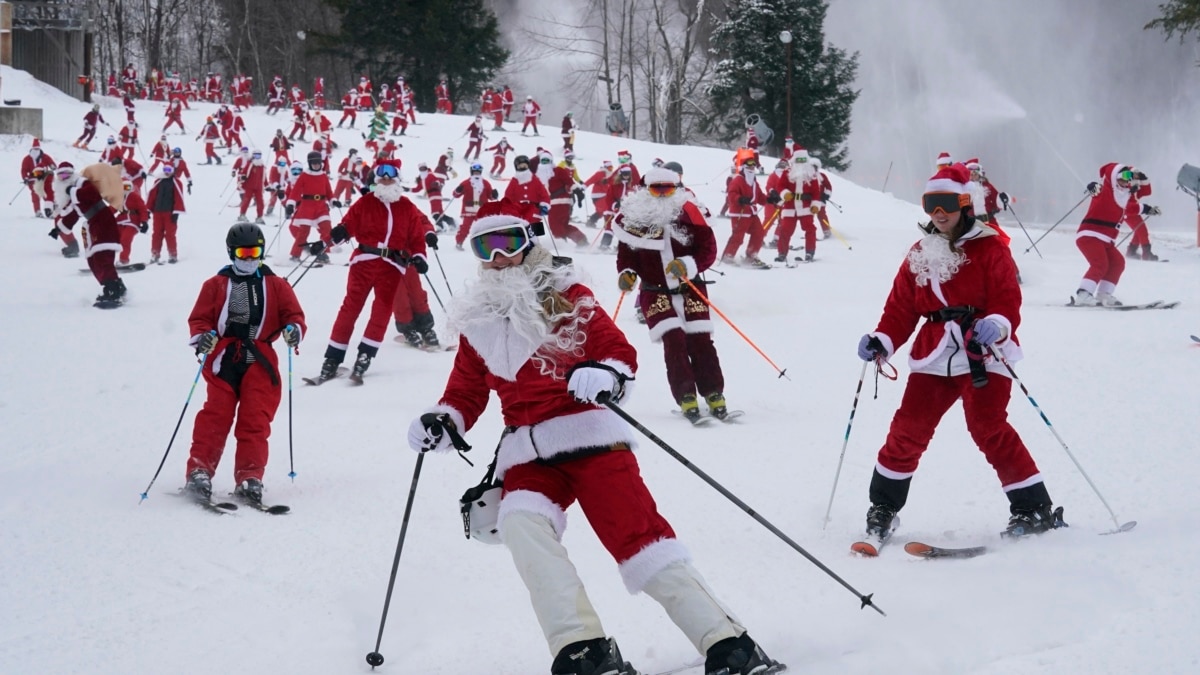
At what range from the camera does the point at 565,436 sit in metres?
3.52

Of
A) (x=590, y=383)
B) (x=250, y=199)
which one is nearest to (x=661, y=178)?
(x=590, y=383)

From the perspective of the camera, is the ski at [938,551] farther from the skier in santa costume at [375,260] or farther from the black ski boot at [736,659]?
the skier in santa costume at [375,260]

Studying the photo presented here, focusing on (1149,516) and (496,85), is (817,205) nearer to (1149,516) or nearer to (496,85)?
(1149,516)

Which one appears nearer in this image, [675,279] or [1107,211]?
[675,279]

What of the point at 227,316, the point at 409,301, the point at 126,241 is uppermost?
the point at 126,241

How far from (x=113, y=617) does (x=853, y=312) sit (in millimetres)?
9511

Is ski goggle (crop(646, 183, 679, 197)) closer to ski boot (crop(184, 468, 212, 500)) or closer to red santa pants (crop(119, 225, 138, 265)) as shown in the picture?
ski boot (crop(184, 468, 212, 500))

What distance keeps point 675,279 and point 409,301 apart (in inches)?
150

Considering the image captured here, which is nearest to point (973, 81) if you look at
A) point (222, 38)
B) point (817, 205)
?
point (817, 205)

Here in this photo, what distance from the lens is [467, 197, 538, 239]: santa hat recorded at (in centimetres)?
374

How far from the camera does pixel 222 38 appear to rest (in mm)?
56031

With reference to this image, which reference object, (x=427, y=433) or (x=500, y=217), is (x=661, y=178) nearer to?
(x=500, y=217)

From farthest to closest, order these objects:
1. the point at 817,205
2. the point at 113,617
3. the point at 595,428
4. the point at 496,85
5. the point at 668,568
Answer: the point at 496,85
the point at 817,205
the point at 113,617
the point at 595,428
the point at 668,568

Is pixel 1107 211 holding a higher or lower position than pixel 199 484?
higher
